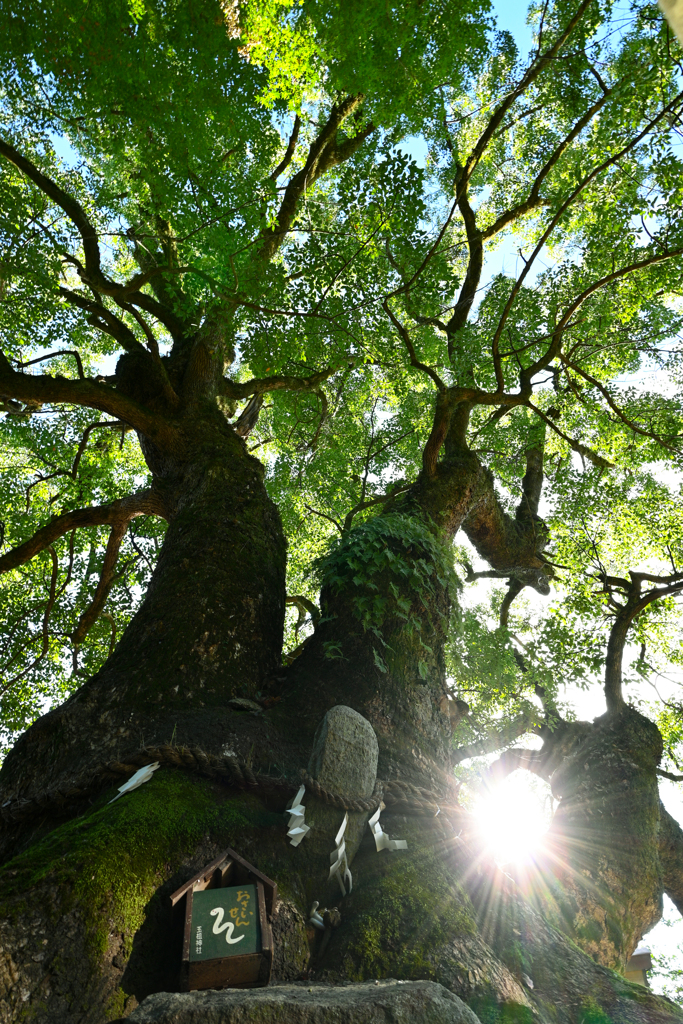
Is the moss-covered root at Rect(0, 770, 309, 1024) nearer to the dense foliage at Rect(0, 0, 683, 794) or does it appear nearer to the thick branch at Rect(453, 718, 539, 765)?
the dense foliage at Rect(0, 0, 683, 794)

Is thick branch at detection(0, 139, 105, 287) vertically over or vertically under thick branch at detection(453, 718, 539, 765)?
over

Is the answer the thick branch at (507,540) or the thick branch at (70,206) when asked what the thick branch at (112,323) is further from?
the thick branch at (507,540)

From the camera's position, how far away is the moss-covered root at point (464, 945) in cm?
237

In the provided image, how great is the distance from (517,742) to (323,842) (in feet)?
24.1

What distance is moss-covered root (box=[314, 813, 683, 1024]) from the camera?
2367 mm

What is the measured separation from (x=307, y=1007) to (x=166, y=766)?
1.27m

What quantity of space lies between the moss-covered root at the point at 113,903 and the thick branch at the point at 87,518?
299 centimetres

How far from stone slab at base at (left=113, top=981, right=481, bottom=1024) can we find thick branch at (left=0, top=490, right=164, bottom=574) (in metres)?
3.93

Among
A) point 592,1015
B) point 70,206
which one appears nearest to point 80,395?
point 70,206

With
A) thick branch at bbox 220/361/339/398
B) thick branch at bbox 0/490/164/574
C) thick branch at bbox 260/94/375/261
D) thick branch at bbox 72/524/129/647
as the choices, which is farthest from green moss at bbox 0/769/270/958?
thick branch at bbox 260/94/375/261

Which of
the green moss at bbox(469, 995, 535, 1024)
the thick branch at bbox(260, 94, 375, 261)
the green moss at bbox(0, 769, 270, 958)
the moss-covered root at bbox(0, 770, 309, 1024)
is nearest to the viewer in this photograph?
the moss-covered root at bbox(0, 770, 309, 1024)

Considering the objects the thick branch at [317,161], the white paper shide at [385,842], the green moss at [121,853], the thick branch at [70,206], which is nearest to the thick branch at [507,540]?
the thick branch at [317,161]

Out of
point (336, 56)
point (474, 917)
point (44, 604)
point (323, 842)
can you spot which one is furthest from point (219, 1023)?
point (44, 604)

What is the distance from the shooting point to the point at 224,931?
2.13 m
